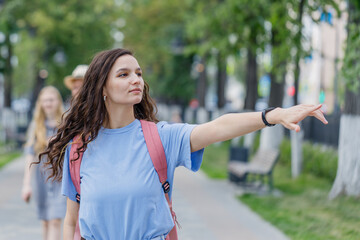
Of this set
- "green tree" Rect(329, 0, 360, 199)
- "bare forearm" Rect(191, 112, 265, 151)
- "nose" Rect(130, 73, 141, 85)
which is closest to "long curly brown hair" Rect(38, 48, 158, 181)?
"nose" Rect(130, 73, 141, 85)

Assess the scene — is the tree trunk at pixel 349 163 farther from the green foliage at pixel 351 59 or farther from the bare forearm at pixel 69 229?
the bare forearm at pixel 69 229

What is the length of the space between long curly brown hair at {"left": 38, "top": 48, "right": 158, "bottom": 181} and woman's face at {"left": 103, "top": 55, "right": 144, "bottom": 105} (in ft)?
0.10

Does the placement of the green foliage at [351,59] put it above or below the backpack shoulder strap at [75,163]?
above

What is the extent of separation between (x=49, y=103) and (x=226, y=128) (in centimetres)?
333

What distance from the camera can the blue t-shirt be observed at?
2604mm

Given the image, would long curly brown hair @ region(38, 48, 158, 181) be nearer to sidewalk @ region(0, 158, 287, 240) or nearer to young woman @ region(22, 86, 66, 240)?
young woman @ region(22, 86, 66, 240)

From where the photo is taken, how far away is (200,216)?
8562mm

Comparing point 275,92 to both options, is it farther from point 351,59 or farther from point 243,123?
point 243,123

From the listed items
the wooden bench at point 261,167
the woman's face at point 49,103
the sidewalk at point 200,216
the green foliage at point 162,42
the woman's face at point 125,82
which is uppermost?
the green foliage at point 162,42

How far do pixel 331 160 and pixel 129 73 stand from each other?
9859mm

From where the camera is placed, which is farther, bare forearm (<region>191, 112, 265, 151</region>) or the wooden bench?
the wooden bench

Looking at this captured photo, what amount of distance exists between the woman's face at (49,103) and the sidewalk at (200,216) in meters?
2.19

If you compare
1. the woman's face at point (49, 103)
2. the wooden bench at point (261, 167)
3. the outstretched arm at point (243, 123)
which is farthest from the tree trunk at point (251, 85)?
the outstretched arm at point (243, 123)

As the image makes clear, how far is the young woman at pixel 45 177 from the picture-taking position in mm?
5348
